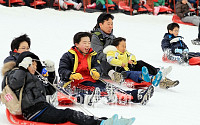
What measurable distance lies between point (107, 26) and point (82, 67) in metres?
1.33

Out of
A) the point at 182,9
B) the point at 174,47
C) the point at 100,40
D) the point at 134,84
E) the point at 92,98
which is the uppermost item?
the point at 182,9

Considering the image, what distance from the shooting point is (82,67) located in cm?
498

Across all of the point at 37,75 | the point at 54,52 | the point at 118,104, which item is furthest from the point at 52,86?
the point at 54,52

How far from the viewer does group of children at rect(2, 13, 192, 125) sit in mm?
3598

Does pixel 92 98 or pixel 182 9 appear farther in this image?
pixel 182 9

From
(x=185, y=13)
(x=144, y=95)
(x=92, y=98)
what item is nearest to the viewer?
(x=92, y=98)

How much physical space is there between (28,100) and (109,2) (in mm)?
11538

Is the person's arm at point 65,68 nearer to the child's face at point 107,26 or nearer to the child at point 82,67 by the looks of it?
the child at point 82,67

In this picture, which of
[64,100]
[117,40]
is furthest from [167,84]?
[64,100]

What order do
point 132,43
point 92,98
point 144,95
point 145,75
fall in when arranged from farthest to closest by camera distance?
point 132,43
point 145,75
point 144,95
point 92,98

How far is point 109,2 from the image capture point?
14.9m

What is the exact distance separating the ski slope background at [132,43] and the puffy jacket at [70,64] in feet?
1.63

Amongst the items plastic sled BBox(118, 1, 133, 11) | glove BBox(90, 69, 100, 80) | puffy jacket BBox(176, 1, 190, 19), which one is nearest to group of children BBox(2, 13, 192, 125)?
glove BBox(90, 69, 100, 80)

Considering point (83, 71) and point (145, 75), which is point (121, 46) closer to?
point (145, 75)
